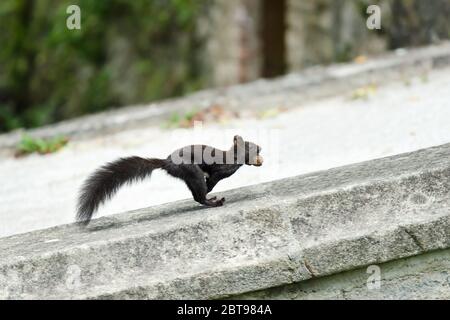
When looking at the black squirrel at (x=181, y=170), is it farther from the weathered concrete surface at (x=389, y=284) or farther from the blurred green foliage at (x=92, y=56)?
the blurred green foliage at (x=92, y=56)

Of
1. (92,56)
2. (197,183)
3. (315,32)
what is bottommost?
(197,183)

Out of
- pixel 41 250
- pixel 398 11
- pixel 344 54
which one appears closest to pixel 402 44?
pixel 398 11

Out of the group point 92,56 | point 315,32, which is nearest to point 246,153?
point 315,32

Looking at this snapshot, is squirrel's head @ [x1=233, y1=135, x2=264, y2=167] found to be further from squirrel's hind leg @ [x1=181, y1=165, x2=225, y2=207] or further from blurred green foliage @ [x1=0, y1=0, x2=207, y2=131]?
blurred green foliage @ [x1=0, y1=0, x2=207, y2=131]

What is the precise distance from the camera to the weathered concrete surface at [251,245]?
12.3ft

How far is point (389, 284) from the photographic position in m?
3.85

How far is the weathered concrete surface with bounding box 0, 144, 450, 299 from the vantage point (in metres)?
3.74

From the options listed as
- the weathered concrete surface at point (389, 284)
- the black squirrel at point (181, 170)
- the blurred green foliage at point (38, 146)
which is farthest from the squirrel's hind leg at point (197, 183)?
the blurred green foliage at point (38, 146)

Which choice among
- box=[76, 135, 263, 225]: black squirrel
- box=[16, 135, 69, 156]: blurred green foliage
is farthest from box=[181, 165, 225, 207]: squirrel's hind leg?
box=[16, 135, 69, 156]: blurred green foliage

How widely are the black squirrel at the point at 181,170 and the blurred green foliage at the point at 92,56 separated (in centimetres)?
860

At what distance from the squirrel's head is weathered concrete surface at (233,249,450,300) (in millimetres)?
675

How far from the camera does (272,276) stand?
3.75 metres

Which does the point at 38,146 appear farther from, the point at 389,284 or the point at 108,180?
the point at 389,284

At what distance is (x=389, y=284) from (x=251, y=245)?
54 centimetres
